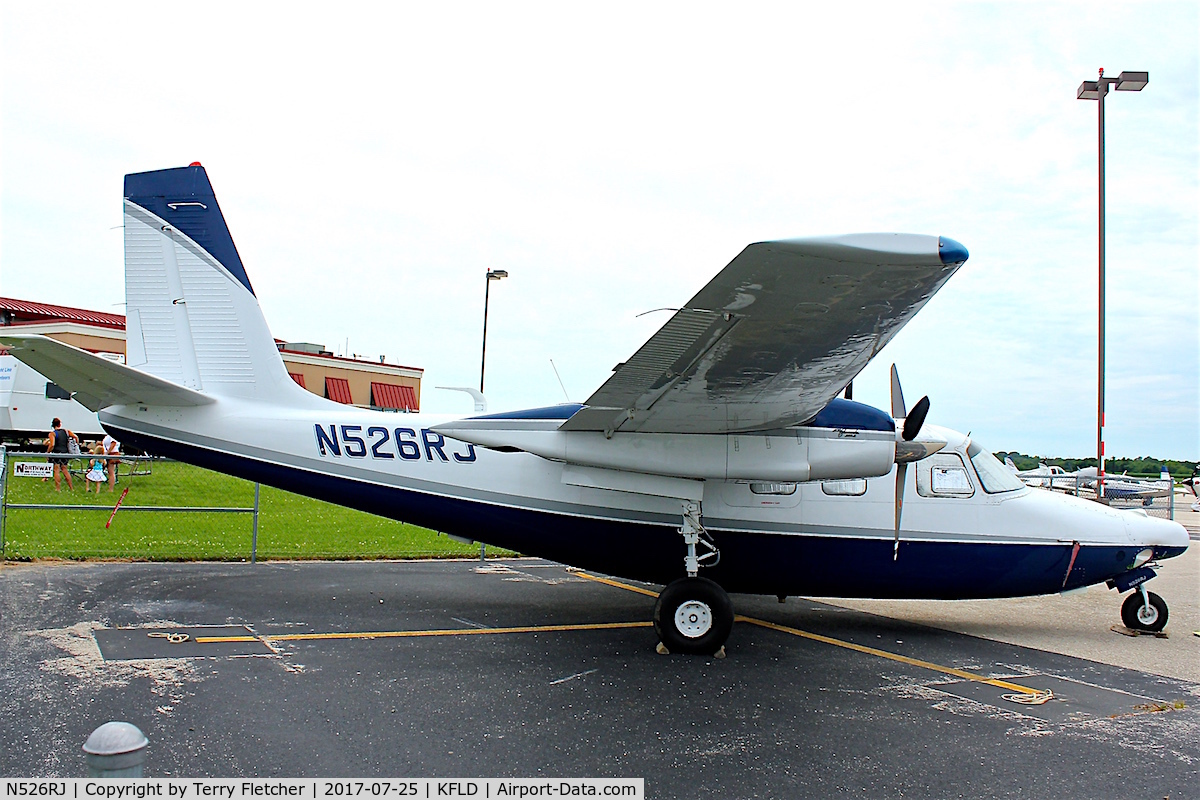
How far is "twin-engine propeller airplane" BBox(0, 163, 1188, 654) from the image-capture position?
320 inches

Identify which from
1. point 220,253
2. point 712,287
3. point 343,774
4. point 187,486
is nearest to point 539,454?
point 712,287

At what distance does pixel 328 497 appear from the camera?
9258 millimetres

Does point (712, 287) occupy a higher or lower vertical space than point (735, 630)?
higher

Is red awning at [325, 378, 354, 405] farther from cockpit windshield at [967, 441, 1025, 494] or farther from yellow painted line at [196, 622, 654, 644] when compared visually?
cockpit windshield at [967, 441, 1025, 494]

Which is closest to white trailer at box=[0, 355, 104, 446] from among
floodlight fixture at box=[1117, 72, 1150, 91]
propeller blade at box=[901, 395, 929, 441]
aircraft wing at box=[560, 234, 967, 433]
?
aircraft wing at box=[560, 234, 967, 433]

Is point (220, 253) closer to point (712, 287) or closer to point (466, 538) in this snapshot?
point (466, 538)

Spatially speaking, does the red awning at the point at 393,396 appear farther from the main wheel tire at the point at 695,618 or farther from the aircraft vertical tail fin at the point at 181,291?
the main wheel tire at the point at 695,618

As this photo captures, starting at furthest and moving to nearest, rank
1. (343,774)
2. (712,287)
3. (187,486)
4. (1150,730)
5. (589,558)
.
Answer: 1. (187,486)
2. (589,558)
3. (1150,730)
4. (712,287)
5. (343,774)

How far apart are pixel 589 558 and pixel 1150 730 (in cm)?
528

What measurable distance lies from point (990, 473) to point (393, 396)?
46.4 m

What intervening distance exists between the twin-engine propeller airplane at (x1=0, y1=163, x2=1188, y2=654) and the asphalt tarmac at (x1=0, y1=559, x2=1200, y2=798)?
0.82 m

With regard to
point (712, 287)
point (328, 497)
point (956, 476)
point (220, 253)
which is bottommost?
point (328, 497)

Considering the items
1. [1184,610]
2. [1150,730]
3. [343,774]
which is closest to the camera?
[343,774]

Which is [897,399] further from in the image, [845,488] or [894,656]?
[894,656]
